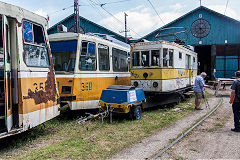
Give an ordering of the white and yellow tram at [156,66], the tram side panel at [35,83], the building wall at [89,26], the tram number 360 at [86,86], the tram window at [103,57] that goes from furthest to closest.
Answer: the building wall at [89,26] → the white and yellow tram at [156,66] → the tram window at [103,57] → the tram number 360 at [86,86] → the tram side panel at [35,83]

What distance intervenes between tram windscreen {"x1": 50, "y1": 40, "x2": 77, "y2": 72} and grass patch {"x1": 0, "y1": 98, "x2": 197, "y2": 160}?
1.91 meters

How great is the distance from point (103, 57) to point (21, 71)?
4071 millimetres

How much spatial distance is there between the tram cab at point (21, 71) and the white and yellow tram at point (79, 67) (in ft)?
5.37

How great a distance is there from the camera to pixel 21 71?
4.51 meters

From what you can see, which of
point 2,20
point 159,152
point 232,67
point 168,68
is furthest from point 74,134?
point 232,67

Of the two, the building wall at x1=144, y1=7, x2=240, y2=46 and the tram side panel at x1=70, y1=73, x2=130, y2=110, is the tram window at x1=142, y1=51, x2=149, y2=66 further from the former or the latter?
the building wall at x1=144, y1=7, x2=240, y2=46

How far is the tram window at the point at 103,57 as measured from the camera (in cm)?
799

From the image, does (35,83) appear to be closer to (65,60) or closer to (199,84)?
(65,60)

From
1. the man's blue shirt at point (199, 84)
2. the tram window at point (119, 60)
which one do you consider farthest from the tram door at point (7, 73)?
the man's blue shirt at point (199, 84)

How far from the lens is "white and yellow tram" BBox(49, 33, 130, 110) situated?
6918mm

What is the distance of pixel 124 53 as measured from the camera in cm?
1038

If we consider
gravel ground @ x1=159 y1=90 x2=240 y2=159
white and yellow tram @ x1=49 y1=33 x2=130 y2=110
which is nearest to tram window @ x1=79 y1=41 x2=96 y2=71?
white and yellow tram @ x1=49 y1=33 x2=130 y2=110

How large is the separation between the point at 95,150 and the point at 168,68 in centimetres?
576

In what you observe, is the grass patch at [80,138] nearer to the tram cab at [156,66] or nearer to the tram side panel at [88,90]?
the tram side panel at [88,90]
